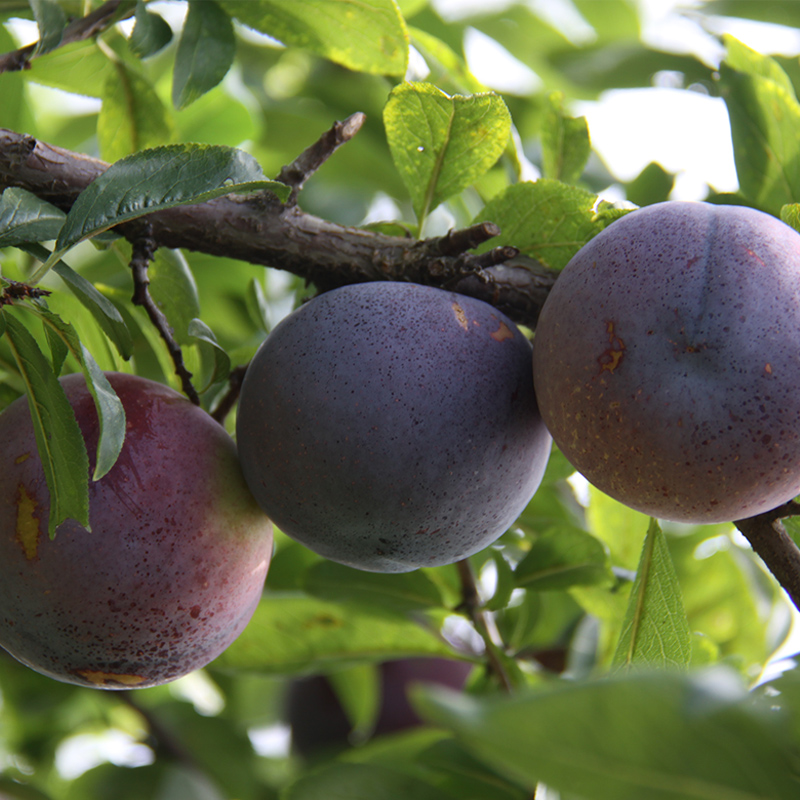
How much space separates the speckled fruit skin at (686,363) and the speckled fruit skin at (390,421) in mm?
82

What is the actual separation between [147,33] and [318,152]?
1.10ft

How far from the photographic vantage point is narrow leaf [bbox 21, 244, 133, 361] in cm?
79

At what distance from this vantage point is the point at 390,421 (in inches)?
30.9

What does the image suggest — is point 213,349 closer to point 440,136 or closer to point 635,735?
A: point 440,136

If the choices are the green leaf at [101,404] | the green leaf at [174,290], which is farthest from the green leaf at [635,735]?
the green leaf at [174,290]

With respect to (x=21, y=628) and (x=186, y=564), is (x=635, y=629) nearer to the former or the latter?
(x=186, y=564)

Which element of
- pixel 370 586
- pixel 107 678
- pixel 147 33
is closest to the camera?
pixel 107 678

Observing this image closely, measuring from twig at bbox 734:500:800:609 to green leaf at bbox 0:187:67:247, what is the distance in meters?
0.75

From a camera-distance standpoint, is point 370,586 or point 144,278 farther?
point 370,586

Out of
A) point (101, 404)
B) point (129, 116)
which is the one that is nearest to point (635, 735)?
point (101, 404)

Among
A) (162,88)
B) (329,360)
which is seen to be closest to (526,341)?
(329,360)

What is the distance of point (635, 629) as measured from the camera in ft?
2.94

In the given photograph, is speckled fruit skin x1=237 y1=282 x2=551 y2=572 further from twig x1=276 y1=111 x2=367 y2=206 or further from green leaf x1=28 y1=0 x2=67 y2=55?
green leaf x1=28 y1=0 x2=67 y2=55

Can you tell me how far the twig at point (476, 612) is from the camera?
1.26 meters
